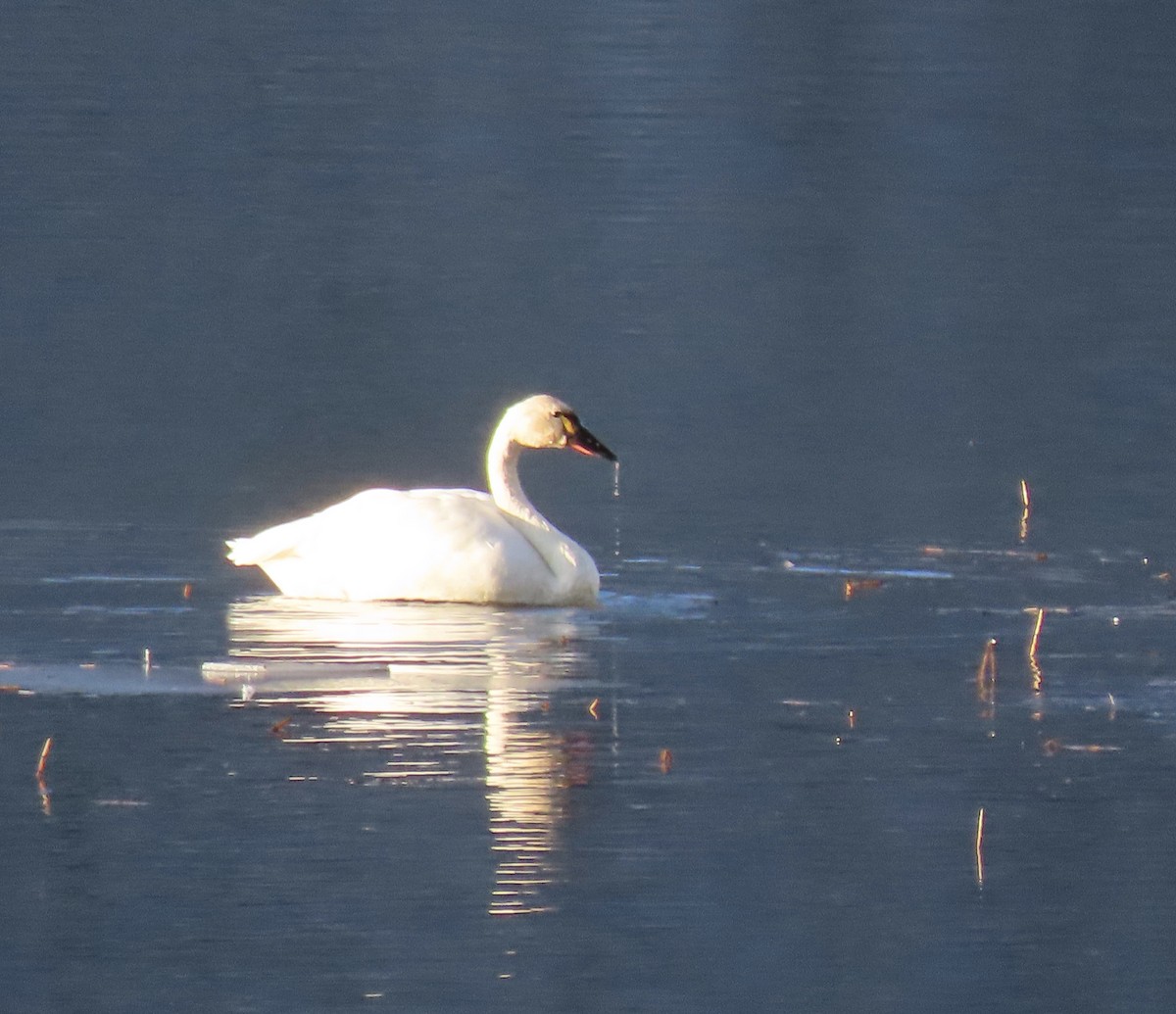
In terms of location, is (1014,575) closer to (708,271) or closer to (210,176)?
(708,271)

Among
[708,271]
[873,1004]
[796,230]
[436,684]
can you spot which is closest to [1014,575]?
[436,684]

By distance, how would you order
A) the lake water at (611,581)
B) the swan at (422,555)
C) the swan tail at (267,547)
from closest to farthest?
the lake water at (611,581), the swan at (422,555), the swan tail at (267,547)

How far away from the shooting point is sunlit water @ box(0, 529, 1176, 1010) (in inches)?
258

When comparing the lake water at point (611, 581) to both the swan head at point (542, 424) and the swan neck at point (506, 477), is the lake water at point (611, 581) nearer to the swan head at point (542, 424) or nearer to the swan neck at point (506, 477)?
the swan neck at point (506, 477)

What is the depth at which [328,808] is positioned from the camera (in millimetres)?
7652

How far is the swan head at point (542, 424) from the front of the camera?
39.7 ft

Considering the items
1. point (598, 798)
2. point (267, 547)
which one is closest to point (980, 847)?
point (598, 798)

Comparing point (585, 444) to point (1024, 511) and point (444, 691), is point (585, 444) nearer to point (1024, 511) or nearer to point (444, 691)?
point (1024, 511)

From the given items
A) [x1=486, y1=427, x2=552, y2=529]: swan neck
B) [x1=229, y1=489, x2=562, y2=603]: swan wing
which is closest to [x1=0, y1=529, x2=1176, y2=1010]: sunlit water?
[x1=229, y1=489, x2=562, y2=603]: swan wing

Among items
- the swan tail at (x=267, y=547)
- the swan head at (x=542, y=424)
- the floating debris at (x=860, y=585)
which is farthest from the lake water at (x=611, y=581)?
the swan head at (x=542, y=424)

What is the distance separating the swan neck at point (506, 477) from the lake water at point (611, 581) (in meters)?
0.45

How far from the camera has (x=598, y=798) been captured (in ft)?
25.8

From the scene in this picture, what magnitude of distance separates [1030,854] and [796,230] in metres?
16.8

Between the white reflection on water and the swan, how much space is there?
0.08 metres
